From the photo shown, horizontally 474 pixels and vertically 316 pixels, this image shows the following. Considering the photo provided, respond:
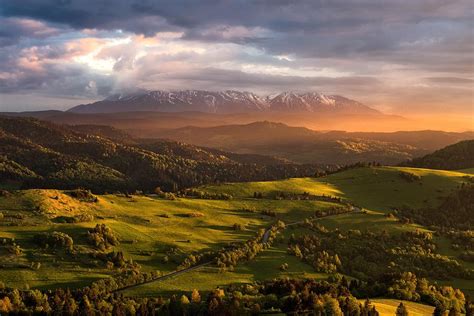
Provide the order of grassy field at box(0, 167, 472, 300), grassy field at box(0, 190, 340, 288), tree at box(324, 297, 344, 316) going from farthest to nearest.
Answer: grassy field at box(0, 190, 340, 288)
grassy field at box(0, 167, 472, 300)
tree at box(324, 297, 344, 316)

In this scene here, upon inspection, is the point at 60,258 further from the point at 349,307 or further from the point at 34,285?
the point at 349,307

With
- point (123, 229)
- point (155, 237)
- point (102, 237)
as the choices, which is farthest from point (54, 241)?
point (155, 237)

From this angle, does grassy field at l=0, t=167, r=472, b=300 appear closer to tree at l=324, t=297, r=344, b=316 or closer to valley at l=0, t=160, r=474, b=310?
valley at l=0, t=160, r=474, b=310

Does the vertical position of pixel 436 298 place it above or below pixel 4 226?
below

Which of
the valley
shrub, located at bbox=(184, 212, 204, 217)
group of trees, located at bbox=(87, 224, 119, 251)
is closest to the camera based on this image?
the valley

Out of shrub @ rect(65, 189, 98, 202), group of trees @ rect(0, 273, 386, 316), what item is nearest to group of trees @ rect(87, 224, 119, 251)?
group of trees @ rect(0, 273, 386, 316)

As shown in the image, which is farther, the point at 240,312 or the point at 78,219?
the point at 78,219

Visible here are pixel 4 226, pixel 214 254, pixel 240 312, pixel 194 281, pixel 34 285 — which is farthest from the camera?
pixel 214 254

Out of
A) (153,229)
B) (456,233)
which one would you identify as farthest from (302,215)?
(153,229)

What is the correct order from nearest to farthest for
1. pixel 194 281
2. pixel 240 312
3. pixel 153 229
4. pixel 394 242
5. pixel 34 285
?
pixel 240 312, pixel 34 285, pixel 194 281, pixel 153 229, pixel 394 242

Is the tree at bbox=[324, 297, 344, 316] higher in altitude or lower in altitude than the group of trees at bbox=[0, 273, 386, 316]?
higher

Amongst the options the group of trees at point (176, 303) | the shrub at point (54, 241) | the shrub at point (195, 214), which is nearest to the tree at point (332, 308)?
the group of trees at point (176, 303)
